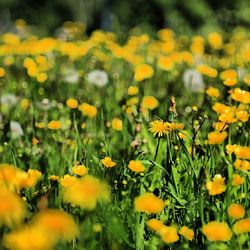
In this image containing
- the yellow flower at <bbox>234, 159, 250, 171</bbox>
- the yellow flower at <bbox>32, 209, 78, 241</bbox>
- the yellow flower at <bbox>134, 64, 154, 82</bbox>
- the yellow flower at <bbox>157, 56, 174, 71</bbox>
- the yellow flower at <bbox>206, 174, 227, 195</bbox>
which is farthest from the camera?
the yellow flower at <bbox>157, 56, 174, 71</bbox>

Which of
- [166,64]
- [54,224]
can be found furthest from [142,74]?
[54,224]

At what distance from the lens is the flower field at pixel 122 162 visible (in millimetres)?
1354

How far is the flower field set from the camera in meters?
1.35

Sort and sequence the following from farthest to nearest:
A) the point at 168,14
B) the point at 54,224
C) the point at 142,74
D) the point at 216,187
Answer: the point at 168,14
the point at 142,74
the point at 216,187
the point at 54,224

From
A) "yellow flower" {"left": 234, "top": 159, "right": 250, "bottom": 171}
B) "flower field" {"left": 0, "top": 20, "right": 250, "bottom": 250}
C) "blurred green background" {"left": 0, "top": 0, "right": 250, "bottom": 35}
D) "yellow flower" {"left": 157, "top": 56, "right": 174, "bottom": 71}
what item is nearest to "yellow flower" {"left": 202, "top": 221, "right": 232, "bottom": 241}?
"flower field" {"left": 0, "top": 20, "right": 250, "bottom": 250}

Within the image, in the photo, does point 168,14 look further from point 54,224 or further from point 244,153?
point 54,224

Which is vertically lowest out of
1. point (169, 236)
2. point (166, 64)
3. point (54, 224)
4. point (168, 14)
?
point (168, 14)

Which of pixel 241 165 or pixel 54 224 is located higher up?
pixel 54 224

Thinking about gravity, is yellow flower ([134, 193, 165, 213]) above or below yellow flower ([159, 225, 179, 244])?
above

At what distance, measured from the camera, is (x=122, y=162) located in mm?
1938

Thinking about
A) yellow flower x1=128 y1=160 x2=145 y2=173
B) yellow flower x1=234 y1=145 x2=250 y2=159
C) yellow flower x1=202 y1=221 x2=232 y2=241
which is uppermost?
yellow flower x1=234 y1=145 x2=250 y2=159

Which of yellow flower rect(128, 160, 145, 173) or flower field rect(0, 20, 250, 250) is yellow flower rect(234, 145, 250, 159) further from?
yellow flower rect(128, 160, 145, 173)

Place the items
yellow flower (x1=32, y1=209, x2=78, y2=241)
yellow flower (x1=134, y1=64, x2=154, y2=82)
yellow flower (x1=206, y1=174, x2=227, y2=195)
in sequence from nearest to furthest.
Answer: yellow flower (x1=32, y1=209, x2=78, y2=241), yellow flower (x1=206, y1=174, x2=227, y2=195), yellow flower (x1=134, y1=64, x2=154, y2=82)

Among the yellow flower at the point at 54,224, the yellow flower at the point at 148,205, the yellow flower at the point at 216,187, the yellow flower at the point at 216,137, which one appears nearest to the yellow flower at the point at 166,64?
the yellow flower at the point at 216,137
